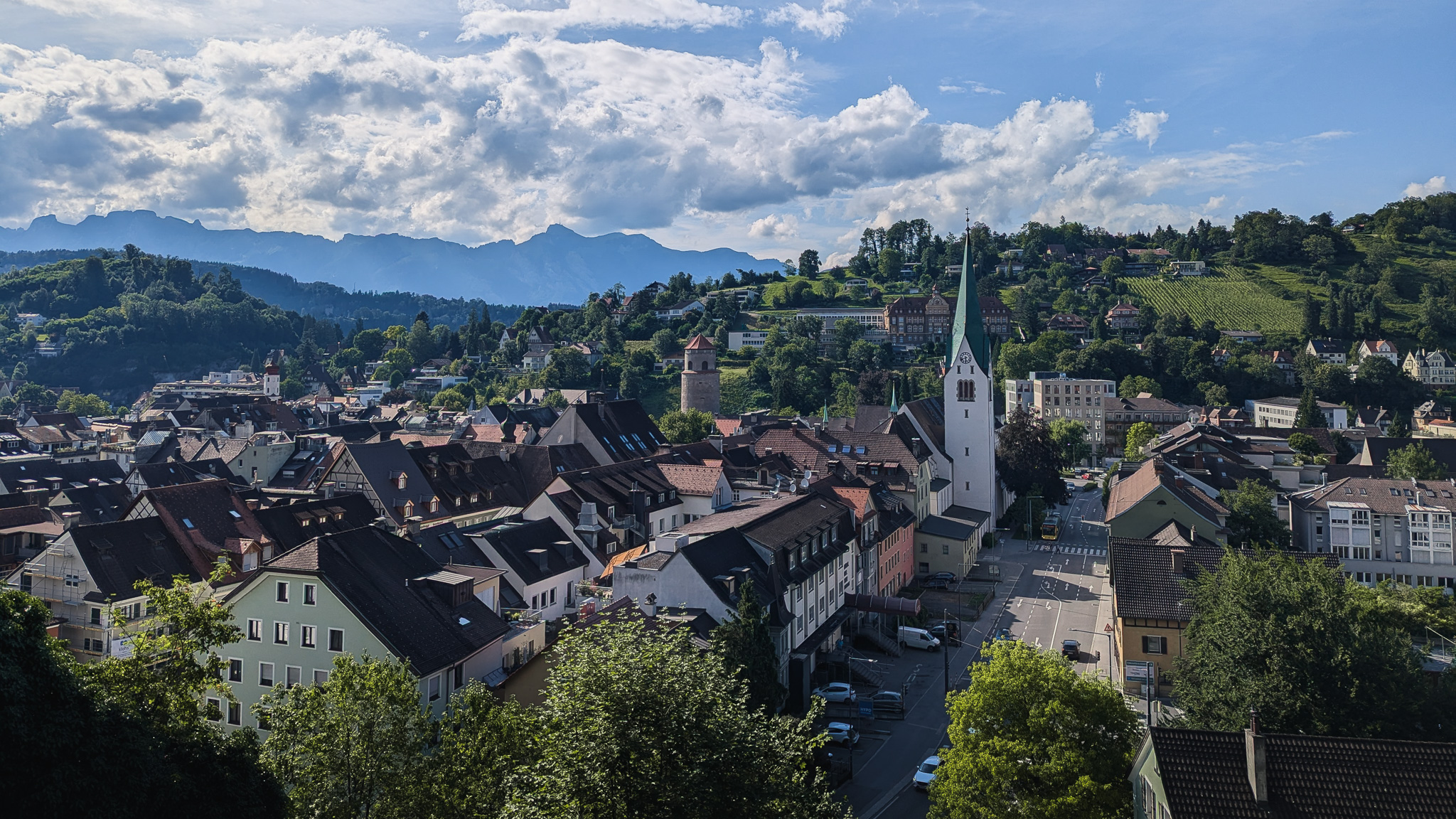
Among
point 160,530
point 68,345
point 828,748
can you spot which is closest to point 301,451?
point 160,530

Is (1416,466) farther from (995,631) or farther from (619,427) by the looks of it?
(619,427)

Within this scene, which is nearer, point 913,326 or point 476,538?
point 476,538

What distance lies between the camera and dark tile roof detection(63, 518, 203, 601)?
128ft

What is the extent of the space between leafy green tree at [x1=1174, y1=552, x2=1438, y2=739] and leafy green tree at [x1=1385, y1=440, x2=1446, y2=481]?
54.4m

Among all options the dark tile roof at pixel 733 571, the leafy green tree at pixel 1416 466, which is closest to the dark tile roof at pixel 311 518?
the dark tile roof at pixel 733 571

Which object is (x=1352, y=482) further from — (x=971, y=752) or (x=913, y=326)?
(x=913, y=326)

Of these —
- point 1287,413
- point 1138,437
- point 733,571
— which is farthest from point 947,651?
point 1287,413

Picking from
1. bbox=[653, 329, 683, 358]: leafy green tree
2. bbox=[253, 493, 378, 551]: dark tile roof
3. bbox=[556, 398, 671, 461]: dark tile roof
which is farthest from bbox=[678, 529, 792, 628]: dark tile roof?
bbox=[653, 329, 683, 358]: leafy green tree

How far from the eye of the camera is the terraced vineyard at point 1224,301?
164 m

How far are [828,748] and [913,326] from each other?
A: 471 ft

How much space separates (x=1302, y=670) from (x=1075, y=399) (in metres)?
110

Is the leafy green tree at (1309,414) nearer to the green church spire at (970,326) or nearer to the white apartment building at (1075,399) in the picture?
the white apartment building at (1075,399)

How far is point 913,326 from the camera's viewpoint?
170375 mm

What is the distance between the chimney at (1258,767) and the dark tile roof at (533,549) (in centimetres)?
2758
